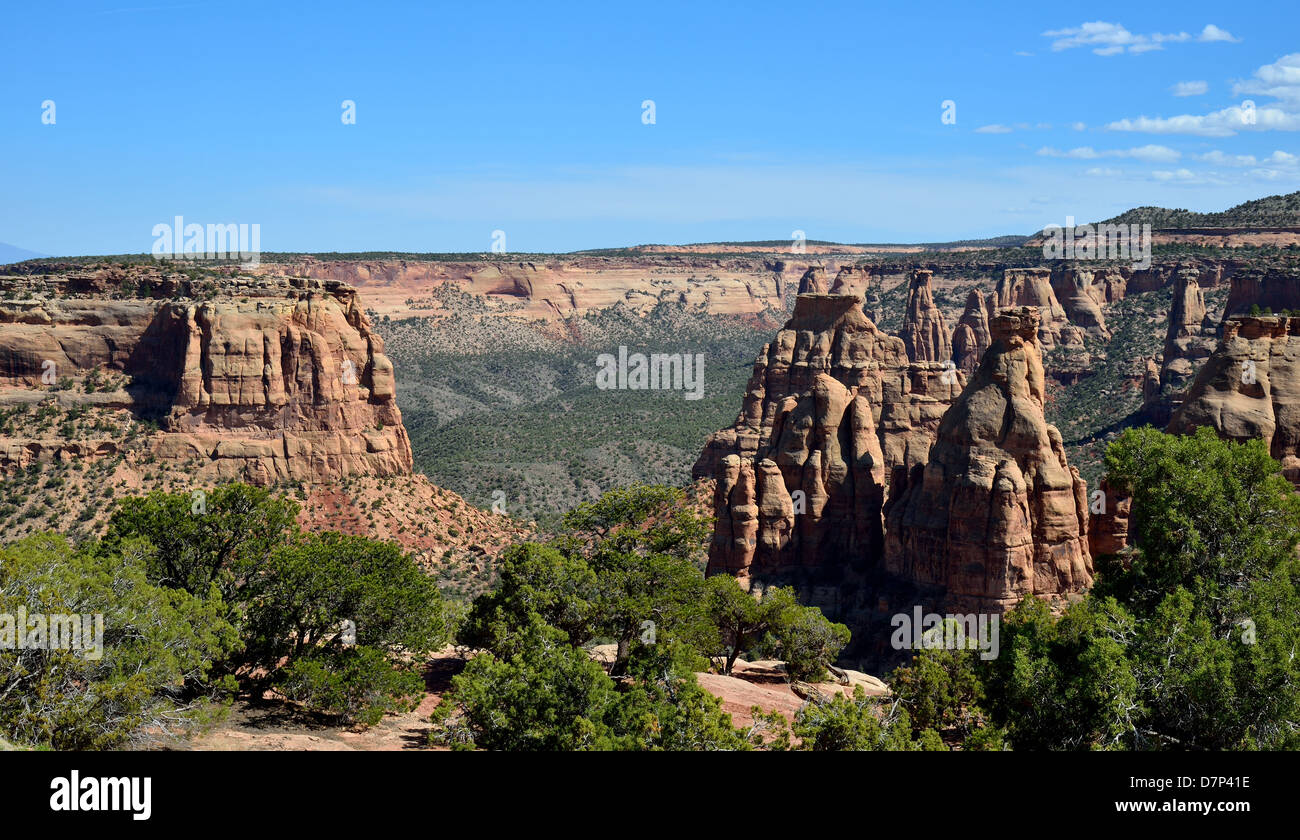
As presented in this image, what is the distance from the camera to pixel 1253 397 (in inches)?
2047

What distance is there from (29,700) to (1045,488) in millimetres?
38595

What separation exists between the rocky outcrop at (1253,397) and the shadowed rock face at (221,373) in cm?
4967

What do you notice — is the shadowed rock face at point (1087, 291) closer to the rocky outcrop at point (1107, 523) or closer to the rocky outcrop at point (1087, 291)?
the rocky outcrop at point (1087, 291)

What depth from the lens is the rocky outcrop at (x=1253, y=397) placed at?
51.1 m

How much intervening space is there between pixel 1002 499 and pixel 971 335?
327 feet

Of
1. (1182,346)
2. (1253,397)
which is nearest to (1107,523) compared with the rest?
(1253,397)

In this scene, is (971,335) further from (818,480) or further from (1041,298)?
(818,480)

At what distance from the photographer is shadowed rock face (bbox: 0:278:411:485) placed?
73188mm

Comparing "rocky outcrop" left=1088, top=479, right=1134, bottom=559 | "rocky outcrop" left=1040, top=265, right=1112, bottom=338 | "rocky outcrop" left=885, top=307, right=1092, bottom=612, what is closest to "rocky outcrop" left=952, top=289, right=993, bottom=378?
"rocky outcrop" left=1040, top=265, right=1112, bottom=338

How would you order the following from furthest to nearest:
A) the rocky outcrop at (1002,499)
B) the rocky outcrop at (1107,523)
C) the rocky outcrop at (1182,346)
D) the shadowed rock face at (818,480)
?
the rocky outcrop at (1182,346), the shadowed rock face at (818,480), the rocky outcrop at (1107,523), the rocky outcrop at (1002,499)

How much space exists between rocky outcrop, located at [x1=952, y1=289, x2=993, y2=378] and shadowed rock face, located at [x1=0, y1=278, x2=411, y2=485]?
8789 cm

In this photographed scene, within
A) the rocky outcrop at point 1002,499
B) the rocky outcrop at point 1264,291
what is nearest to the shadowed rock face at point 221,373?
the rocky outcrop at point 1002,499

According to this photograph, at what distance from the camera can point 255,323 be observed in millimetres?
74500

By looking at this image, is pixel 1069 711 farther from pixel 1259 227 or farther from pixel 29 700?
pixel 1259 227
